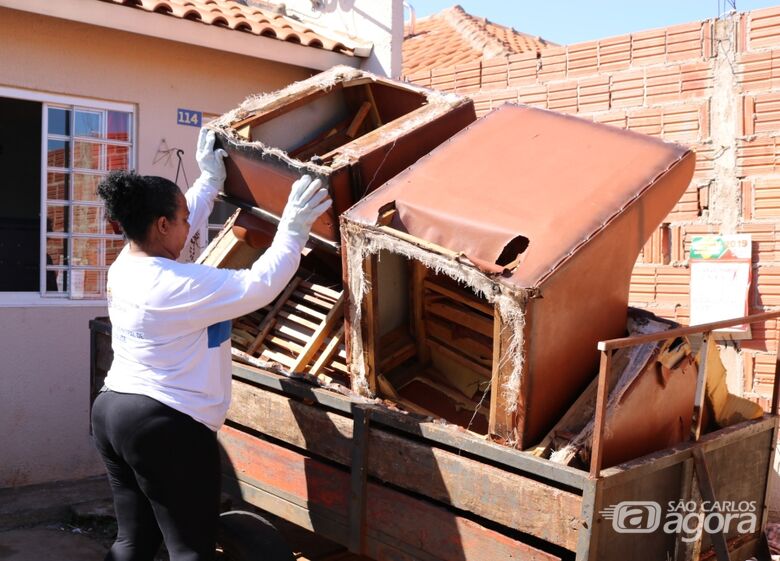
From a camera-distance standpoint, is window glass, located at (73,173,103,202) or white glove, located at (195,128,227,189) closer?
white glove, located at (195,128,227,189)

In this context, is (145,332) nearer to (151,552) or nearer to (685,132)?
(151,552)

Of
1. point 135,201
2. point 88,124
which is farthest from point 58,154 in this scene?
point 135,201

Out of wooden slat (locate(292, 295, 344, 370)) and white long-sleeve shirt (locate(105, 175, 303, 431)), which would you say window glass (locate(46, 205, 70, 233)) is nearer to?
wooden slat (locate(292, 295, 344, 370))

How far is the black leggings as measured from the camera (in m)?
2.82

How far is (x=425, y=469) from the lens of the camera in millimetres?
2893

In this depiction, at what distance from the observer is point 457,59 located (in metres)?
9.58

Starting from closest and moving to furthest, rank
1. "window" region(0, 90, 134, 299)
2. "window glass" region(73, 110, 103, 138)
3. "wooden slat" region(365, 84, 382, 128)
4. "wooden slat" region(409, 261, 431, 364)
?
"wooden slat" region(409, 261, 431, 364)
"wooden slat" region(365, 84, 382, 128)
"window" region(0, 90, 134, 299)
"window glass" region(73, 110, 103, 138)

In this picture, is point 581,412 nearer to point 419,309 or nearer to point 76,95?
point 419,309

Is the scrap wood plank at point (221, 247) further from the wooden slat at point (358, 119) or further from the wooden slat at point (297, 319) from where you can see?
the wooden slat at point (358, 119)

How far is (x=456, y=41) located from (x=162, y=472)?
8.64 m

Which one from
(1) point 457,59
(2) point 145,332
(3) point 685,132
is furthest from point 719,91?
(1) point 457,59

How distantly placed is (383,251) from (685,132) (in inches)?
96.7

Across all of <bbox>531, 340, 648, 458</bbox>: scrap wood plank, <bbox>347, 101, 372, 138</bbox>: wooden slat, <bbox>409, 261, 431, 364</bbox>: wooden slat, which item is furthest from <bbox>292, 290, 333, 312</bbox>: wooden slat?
<bbox>531, 340, 648, 458</bbox>: scrap wood plank

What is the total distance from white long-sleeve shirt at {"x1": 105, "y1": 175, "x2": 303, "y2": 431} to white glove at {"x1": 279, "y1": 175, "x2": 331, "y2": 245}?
0.14 ft
